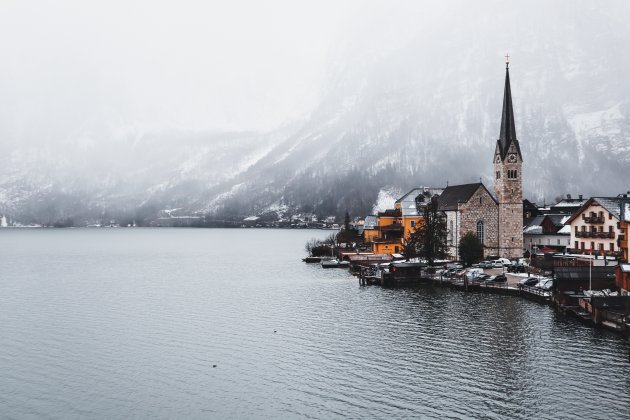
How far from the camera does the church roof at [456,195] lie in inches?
4518

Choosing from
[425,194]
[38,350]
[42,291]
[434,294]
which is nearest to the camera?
[38,350]

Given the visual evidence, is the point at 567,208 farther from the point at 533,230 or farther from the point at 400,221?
the point at 400,221

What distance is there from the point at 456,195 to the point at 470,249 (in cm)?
1520

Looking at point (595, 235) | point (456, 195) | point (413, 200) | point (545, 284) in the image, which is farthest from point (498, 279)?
point (413, 200)

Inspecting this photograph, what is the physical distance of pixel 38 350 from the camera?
5516 cm

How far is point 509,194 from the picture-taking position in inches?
4523

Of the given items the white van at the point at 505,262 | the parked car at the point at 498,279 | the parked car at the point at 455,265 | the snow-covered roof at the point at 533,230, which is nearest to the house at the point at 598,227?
the white van at the point at 505,262

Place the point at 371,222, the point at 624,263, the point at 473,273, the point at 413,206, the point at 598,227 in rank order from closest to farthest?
the point at 624,263 → the point at 473,273 → the point at 598,227 → the point at 413,206 → the point at 371,222

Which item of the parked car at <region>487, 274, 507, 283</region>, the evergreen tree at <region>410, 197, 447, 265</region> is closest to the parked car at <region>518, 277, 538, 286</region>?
the parked car at <region>487, 274, 507, 283</region>

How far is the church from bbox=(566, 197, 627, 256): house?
12.6m

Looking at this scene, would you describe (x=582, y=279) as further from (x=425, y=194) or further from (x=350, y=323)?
(x=425, y=194)

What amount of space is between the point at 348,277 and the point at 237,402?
6709 cm

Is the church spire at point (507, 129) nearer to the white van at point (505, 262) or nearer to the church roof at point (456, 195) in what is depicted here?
the church roof at point (456, 195)

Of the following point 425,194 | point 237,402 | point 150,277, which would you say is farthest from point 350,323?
point 425,194
